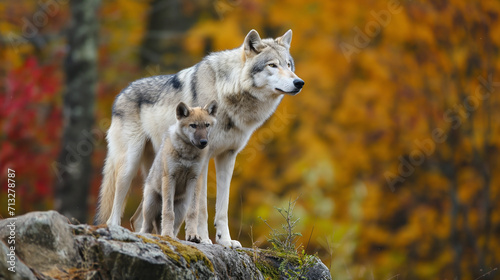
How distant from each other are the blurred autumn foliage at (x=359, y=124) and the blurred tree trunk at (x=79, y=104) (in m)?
0.52

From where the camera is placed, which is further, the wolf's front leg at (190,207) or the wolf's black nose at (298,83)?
the wolf's black nose at (298,83)

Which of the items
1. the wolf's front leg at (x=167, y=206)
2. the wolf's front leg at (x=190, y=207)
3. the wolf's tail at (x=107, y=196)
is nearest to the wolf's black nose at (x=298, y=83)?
the wolf's front leg at (x=190, y=207)

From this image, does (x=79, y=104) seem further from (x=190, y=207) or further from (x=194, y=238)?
(x=194, y=238)

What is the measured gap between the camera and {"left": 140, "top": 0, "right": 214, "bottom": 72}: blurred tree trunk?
1540 centimetres

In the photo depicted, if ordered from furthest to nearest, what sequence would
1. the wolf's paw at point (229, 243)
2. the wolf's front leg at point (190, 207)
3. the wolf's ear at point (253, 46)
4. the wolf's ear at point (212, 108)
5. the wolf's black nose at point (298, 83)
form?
the wolf's ear at point (253, 46)
the wolf's black nose at point (298, 83)
the wolf's paw at point (229, 243)
the wolf's ear at point (212, 108)
the wolf's front leg at point (190, 207)

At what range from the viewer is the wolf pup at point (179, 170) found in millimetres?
5293

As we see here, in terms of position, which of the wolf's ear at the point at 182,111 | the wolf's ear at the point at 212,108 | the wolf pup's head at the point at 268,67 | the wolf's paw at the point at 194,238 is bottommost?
the wolf's paw at the point at 194,238

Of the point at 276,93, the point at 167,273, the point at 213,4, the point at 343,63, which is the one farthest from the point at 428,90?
the point at 167,273

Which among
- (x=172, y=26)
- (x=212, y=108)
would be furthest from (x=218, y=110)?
(x=172, y=26)

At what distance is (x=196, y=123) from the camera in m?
5.45

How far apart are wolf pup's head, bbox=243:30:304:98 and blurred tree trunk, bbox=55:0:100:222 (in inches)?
234

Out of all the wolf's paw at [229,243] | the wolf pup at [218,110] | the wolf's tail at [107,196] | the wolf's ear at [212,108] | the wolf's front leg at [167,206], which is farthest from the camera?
the wolf's tail at [107,196]

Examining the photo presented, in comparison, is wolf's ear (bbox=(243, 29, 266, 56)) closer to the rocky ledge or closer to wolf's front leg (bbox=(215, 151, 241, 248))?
wolf's front leg (bbox=(215, 151, 241, 248))

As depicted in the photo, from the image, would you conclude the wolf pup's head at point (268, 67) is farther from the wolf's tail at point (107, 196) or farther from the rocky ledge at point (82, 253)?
the rocky ledge at point (82, 253)
